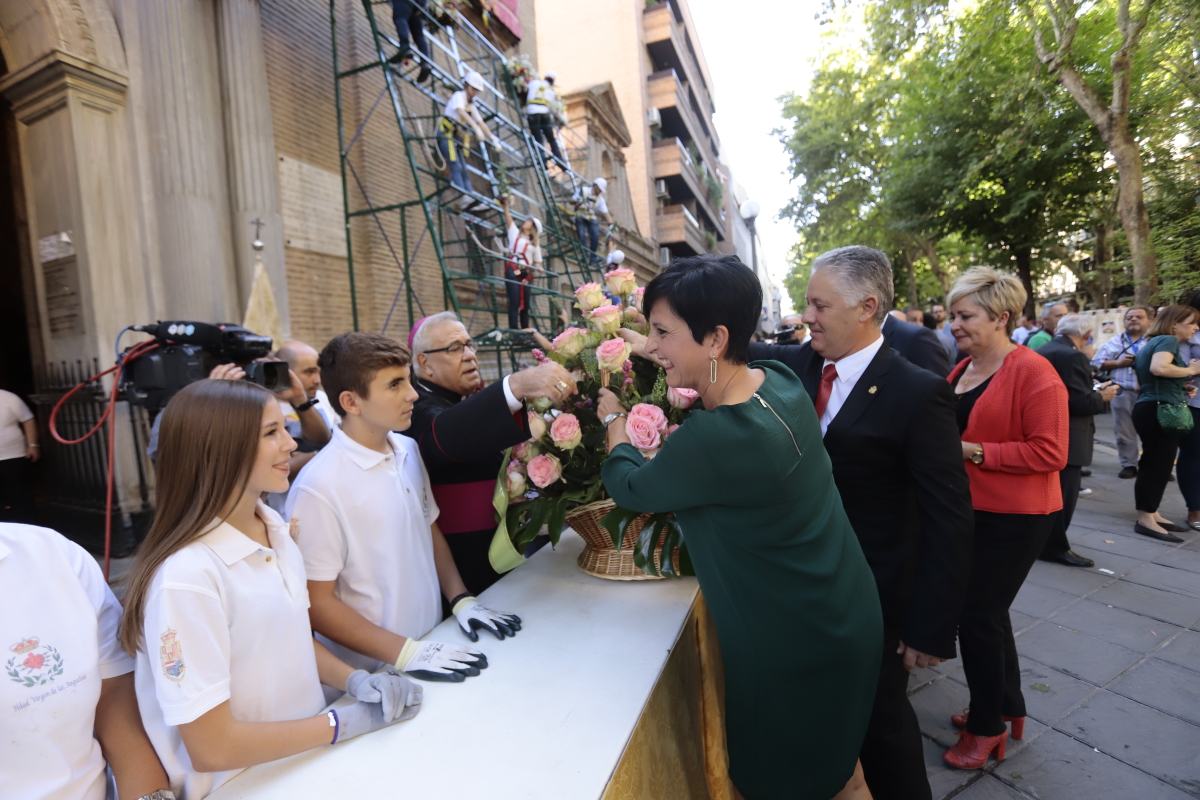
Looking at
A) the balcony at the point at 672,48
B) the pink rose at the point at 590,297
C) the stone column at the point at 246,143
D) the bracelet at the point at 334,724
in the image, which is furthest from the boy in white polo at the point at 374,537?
the balcony at the point at 672,48

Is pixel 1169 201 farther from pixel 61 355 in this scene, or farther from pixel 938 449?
pixel 61 355

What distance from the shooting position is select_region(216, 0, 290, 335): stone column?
582cm

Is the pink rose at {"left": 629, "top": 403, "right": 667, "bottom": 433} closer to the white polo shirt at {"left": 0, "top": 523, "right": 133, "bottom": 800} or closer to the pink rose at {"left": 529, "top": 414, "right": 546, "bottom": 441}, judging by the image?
the pink rose at {"left": 529, "top": 414, "right": 546, "bottom": 441}

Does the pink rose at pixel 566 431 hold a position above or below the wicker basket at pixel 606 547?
above

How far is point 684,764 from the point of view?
5.26 ft

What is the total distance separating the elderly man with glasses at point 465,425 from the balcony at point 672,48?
78.4 ft

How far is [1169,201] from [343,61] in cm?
1338

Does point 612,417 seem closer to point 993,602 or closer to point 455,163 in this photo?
point 993,602

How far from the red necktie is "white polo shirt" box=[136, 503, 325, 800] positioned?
1.67 metres

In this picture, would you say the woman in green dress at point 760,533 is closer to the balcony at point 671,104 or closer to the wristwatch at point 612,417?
the wristwatch at point 612,417

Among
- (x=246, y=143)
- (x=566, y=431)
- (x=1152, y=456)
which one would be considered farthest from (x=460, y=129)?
(x=1152, y=456)

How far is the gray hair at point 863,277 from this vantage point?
197 cm

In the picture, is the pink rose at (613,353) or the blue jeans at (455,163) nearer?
the pink rose at (613,353)

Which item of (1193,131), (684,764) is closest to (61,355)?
(684,764)
